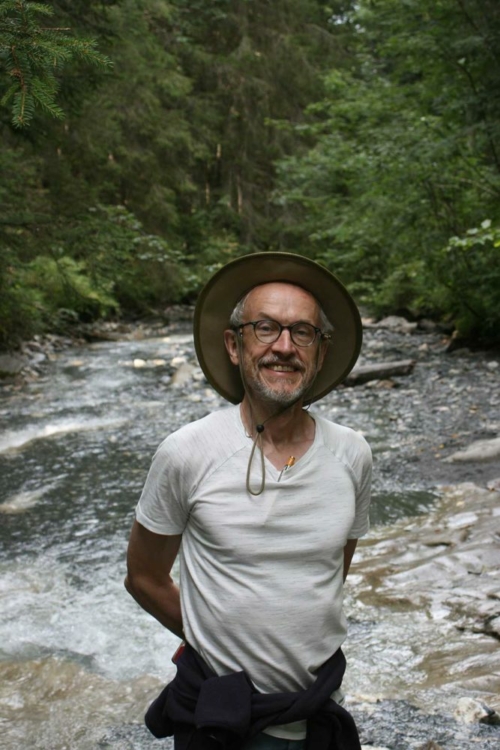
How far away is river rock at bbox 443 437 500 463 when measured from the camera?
25.9 feet

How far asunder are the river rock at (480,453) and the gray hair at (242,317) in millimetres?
6066

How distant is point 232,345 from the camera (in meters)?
2.27

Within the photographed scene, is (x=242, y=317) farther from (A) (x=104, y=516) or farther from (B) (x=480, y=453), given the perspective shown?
(B) (x=480, y=453)

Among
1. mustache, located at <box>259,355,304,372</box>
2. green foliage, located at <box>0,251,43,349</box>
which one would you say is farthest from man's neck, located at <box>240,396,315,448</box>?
green foliage, located at <box>0,251,43,349</box>

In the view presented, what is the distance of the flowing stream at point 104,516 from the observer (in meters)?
3.93

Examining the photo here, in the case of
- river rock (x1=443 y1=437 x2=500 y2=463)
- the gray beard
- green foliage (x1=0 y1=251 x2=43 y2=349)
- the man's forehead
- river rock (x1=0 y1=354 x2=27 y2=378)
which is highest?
the man's forehead

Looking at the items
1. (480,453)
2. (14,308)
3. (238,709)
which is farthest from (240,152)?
(238,709)

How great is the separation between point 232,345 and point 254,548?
0.63 meters

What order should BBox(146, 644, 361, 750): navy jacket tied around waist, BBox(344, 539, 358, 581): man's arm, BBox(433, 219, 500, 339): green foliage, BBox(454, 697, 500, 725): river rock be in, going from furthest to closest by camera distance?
BBox(433, 219, 500, 339): green foliage < BBox(454, 697, 500, 725): river rock < BBox(344, 539, 358, 581): man's arm < BBox(146, 644, 361, 750): navy jacket tied around waist

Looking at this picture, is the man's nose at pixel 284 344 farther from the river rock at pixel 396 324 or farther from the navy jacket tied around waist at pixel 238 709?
the river rock at pixel 396 324

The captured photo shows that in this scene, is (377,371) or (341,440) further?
(377,371)

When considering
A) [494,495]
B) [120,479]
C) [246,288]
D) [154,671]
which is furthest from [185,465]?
[120,479]

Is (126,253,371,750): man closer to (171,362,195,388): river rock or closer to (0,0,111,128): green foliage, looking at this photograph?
(0,0,111,128): green foliage

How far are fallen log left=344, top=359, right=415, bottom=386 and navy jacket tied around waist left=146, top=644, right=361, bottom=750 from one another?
10.7 metres
